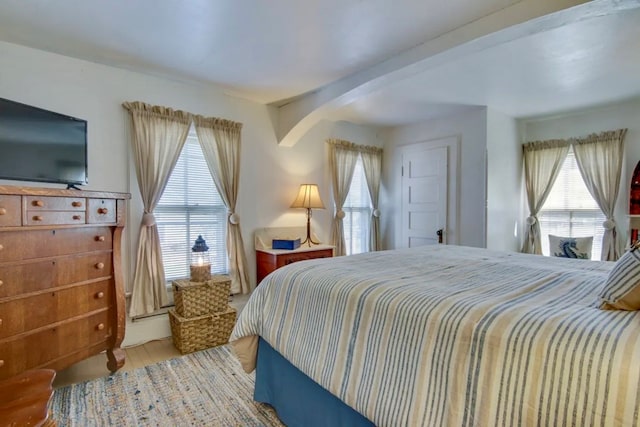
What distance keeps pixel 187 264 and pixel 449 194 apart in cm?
321

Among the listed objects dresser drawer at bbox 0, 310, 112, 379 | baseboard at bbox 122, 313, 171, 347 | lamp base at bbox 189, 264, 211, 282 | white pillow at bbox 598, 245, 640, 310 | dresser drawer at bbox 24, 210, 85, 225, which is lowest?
baseboard at bbox 122, 313, 171, 347

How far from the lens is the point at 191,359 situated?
8.47 feet

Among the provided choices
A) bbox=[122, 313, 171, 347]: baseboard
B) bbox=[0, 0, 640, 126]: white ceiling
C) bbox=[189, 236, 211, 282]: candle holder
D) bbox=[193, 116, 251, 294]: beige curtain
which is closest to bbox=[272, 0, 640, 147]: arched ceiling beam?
bbox=[0, 0, 640, 126]: white ceiling

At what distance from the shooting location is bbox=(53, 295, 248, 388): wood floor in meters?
2.27

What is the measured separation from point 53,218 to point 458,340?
7.03 feet

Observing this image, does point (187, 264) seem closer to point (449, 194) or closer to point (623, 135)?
point (449, 194)

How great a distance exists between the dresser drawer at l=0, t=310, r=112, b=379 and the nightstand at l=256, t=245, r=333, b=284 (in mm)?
1481

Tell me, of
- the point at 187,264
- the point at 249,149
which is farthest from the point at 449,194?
the point at 187,264

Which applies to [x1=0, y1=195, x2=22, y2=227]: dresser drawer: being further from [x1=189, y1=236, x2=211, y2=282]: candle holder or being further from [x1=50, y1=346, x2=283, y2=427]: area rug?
[x1=189, y1=236, x2=211, y2=282]: candle holder

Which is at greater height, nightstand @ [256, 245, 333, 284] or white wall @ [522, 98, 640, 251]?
white wall @ [522, 98, 640, 251]

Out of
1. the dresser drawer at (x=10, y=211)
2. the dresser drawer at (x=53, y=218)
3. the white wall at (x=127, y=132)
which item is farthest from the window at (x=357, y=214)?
the dresser drawer at (x=10, y=211)

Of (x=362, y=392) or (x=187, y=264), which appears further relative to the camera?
(x=187, y=264)

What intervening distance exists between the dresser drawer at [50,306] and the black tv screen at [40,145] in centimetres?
73

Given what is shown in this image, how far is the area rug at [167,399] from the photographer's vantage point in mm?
1812
